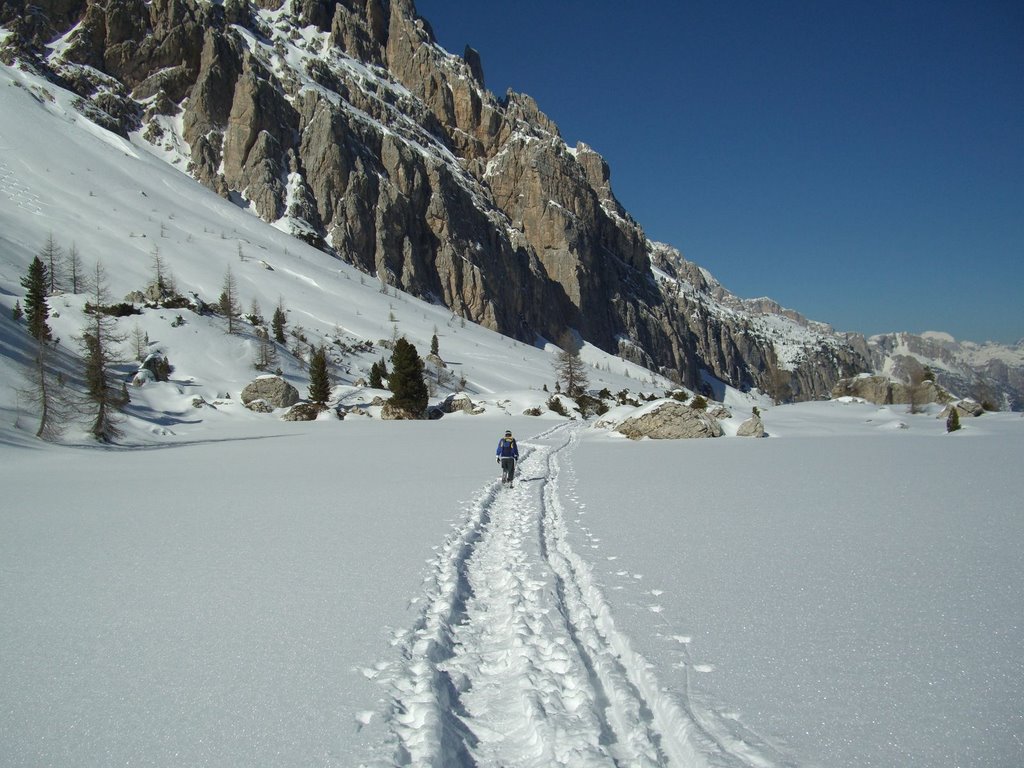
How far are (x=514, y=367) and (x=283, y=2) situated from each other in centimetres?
17424

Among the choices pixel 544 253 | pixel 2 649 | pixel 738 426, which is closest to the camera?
pixel 2 649

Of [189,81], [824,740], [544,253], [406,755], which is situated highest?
[189,81]

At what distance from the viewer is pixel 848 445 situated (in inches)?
859

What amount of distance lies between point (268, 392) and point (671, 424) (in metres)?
28.9

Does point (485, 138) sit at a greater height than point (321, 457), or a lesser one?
greater

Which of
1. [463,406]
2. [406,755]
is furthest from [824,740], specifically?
[463,406]

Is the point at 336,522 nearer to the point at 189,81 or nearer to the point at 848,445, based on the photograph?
the point at 848,445

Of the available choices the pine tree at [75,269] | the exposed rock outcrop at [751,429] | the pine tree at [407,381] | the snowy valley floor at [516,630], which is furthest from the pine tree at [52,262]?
the exposed rock outcrop at [751,429]

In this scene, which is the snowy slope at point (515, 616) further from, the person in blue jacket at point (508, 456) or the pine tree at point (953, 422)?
the pine tree at point (953, 422)

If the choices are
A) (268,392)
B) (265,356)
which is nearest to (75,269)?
(265,356)

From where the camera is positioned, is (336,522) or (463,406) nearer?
(336,522)

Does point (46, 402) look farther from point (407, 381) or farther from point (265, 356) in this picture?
point (265, 356)

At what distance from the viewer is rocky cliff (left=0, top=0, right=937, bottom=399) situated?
128 metres

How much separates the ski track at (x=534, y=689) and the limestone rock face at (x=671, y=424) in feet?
69.8
